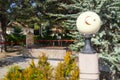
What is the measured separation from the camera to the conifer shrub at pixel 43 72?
26.6ft

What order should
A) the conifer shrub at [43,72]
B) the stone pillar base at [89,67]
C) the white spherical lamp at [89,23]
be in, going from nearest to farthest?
the stone pillar base at [89,67]
the white spherical lamp at [89,23]
the conifer shrub at [43,72]

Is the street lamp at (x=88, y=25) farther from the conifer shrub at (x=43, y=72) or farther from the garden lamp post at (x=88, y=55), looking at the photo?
the conifer shrub at (x=43, y=72)

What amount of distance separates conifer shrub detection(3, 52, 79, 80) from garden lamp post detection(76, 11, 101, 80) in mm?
1866

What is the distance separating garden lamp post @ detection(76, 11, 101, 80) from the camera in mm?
6703

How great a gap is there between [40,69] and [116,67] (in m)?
2.70

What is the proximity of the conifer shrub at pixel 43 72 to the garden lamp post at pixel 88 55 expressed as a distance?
187cm

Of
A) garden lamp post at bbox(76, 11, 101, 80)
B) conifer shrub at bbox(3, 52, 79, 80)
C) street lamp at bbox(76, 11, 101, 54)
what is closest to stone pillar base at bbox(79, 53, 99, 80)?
garden lamp post at bbox(76, 11, 101, 80)

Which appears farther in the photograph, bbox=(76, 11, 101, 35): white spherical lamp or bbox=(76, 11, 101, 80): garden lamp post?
bbox=(76, 11, 101, 35): white spherical lamp

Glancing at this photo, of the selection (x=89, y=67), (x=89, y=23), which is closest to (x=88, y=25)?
(x=89, y=23)

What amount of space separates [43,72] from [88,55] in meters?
2.51

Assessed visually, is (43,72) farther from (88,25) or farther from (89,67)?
(88,25)

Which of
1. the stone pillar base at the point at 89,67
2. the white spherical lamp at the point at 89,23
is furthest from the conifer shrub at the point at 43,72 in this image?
the white spherical lamp at the point at 89,23

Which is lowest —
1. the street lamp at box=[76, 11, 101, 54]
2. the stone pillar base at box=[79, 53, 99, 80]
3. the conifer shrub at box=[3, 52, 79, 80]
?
the conifer shrub at box=[3, 52, 79, 80]

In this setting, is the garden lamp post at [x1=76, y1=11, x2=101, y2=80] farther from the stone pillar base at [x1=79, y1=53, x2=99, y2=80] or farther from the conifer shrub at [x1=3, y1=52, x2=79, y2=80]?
the conifer shrub at [x1=3, y1=52, x2=79, y2=80]
